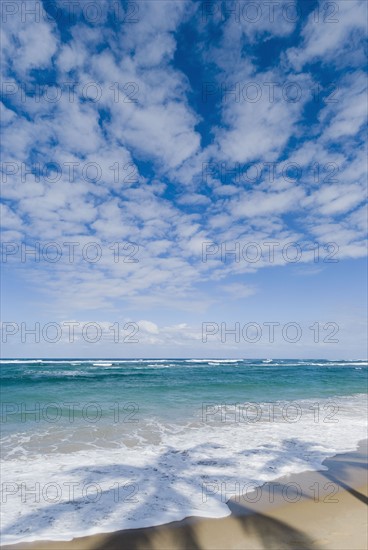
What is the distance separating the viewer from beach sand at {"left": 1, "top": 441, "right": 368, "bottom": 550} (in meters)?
4.39

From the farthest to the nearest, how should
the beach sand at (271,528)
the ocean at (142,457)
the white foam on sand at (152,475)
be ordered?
1. the ocean at (142,457)
2. the white foam on sand at (152,475)
3. the beach sand at (271,528)

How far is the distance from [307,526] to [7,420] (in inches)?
455

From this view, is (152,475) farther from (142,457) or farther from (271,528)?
(271,528)

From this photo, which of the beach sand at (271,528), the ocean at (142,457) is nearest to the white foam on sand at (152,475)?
the ocean at (142,457)

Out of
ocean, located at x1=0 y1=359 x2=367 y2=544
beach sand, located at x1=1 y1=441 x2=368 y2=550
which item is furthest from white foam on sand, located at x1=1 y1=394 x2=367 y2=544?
beach sand, located at x1=1 y1=441 x2=368 y2=550

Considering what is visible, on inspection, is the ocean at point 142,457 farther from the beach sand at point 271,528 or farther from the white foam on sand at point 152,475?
the beach sand at point 271,528

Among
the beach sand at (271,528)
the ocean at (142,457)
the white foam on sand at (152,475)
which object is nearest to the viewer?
the beach sand at (271,528)

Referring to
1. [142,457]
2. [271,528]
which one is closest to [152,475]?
[142,457]

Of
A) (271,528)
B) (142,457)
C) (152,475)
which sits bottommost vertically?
(142,457)

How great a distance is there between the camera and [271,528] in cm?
479

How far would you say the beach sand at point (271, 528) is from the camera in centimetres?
439

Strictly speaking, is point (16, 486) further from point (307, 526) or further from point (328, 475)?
point (328, 475)

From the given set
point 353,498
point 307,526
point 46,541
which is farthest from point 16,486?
point 353,498

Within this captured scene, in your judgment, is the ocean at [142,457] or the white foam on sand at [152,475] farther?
the ocean at [142,457]
